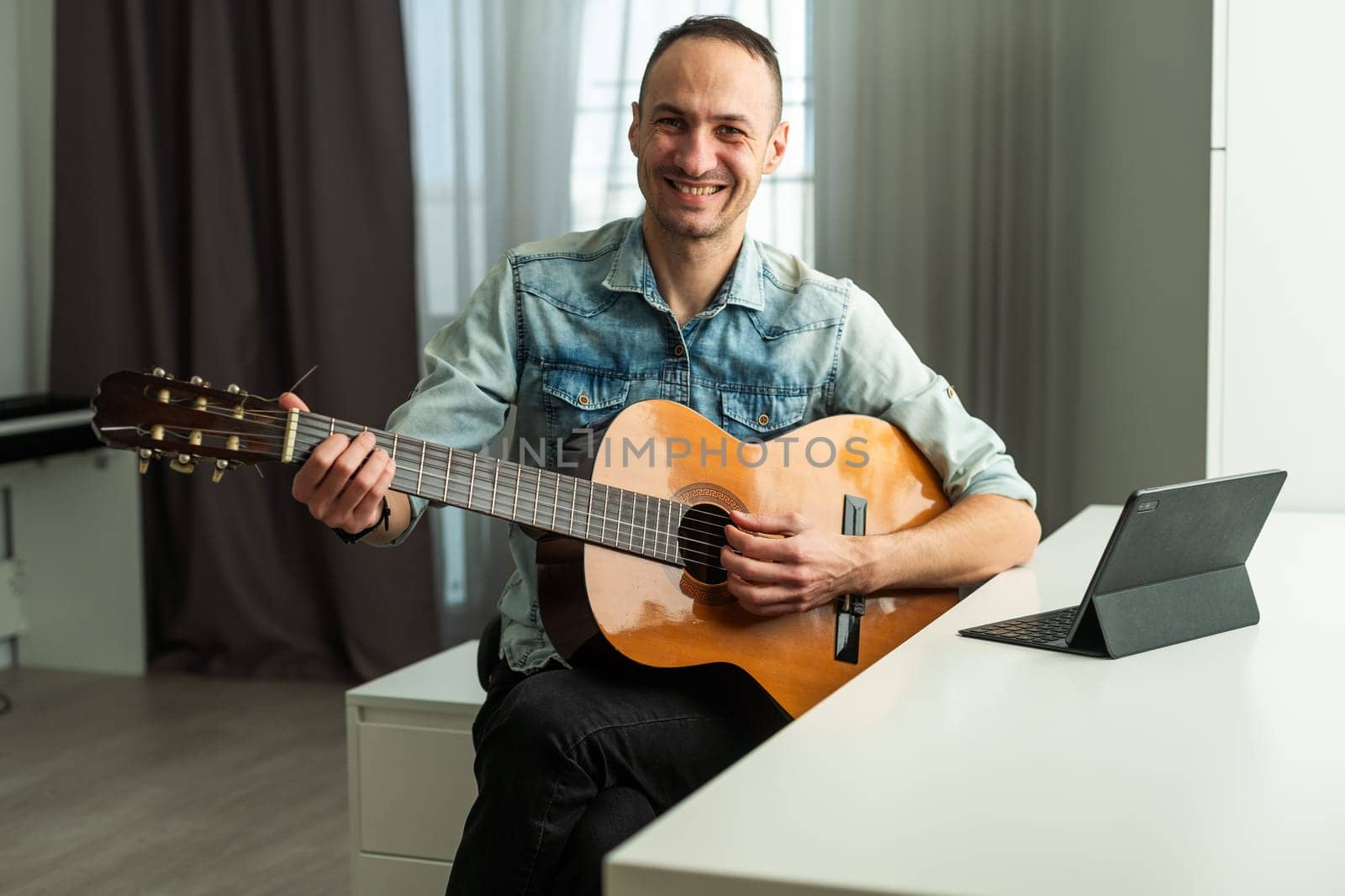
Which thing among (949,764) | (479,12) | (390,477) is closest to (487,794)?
(390,477)

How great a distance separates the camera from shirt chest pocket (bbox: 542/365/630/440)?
1.73 m

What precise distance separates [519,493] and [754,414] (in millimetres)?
427

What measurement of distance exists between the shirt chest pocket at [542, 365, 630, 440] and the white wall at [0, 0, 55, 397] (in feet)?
8.73

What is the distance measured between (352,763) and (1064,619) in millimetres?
1021

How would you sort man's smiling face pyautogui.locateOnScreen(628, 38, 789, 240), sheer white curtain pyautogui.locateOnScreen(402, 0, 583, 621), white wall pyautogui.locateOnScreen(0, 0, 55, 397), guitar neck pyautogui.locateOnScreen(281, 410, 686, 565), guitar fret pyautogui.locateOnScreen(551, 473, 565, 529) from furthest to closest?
white wall pyautogui.locateOnScreen(0, 0, 55, 397)
sheer white curtain pyautogui.locateOnScreen(402, 0, 583, 621)
man's smiling face pyautogui.locateOnScreen(628, 38, 789, 240)
guitar fret pyautogui.locateOnScreen(551, 473, 565, 529)
guitar neck pyautogui.locateOnScreen(281, 410, 686, 565)

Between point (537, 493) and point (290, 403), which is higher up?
point (290, 403)

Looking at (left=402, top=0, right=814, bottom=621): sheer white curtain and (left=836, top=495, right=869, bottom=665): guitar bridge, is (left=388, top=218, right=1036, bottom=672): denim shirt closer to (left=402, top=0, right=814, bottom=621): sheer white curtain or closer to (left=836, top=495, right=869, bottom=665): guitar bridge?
(left=836, top=495, right=869, bottom=665): guitar bridge

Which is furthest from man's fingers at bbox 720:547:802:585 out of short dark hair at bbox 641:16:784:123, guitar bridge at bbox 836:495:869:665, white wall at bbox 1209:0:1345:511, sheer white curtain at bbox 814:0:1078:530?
sheer white curtain at bbox 814:0:1078:530

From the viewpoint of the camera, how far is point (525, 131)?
3.46m

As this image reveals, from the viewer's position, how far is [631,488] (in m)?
1.56

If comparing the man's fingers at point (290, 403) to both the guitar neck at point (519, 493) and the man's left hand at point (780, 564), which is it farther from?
the man's left hand at point (780, 564)

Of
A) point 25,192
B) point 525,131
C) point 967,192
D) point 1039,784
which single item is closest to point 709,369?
point 1039,784

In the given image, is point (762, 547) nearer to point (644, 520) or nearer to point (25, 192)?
point (644, 520)

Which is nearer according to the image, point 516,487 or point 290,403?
point 290,403
